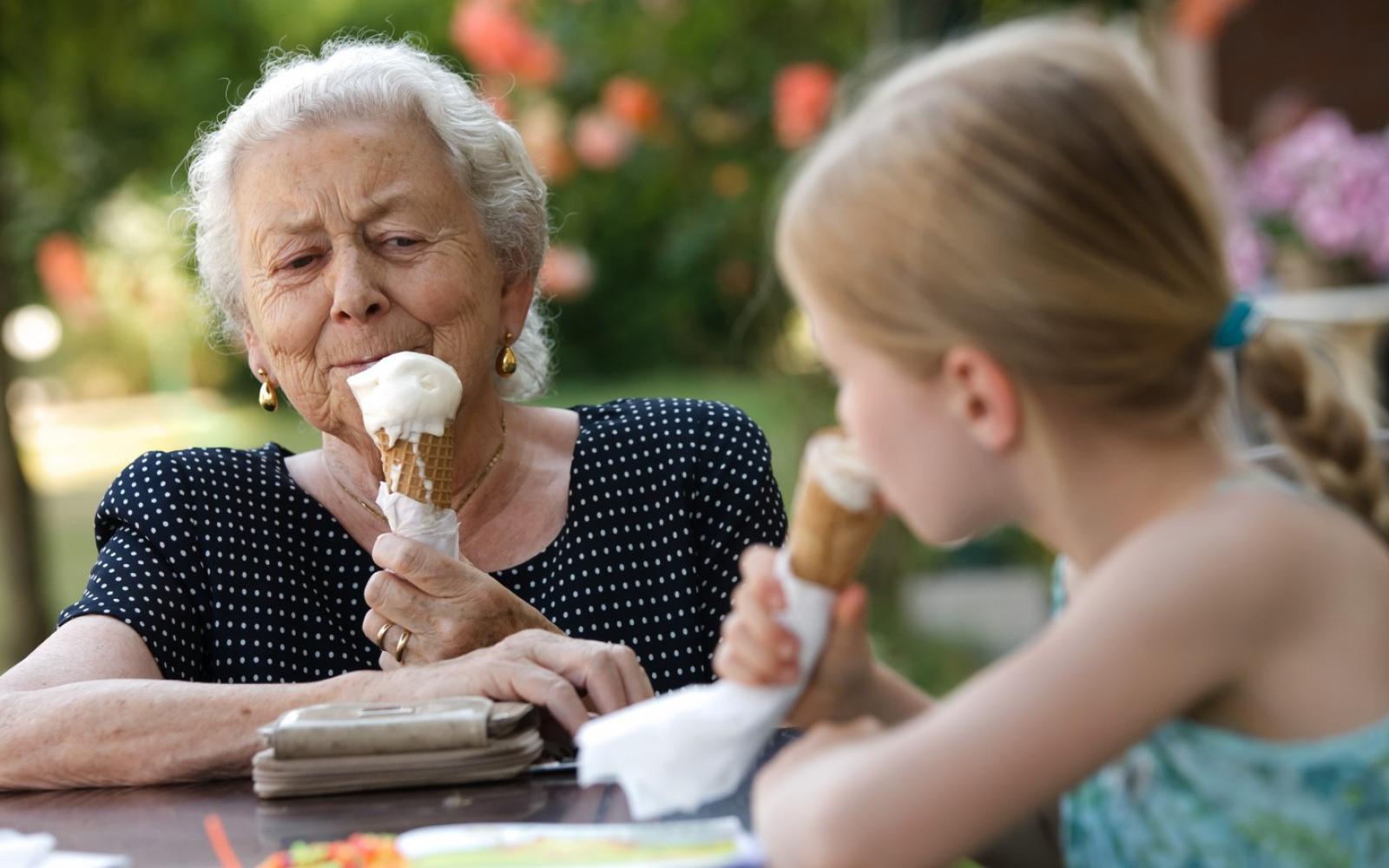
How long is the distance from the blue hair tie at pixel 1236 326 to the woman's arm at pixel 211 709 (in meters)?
0.91

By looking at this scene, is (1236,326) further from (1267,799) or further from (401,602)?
(401,602)

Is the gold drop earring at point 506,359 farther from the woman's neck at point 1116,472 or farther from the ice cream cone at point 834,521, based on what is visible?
the woman's neck at point 1116,472

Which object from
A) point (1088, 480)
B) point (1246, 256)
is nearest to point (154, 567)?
point (1088, 480)

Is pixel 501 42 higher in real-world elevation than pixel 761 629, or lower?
higher

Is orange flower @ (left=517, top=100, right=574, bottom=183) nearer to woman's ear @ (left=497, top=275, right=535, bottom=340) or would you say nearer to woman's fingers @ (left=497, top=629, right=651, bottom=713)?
woman's ear @ (left=497, top=275, right=535, bottom=340)

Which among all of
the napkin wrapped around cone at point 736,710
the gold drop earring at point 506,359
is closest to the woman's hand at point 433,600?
the gold drop earring at point 506,359

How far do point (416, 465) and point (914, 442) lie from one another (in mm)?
1057

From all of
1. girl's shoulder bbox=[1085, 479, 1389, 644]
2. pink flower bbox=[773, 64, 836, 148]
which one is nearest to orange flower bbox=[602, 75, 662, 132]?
pink flower bbox=[773, 64, 836, 148]

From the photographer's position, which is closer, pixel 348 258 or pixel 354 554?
pixel 348 258

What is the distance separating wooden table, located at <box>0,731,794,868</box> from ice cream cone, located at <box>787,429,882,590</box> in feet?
0.97

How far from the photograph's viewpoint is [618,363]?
18.2m

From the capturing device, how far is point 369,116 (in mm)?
2584

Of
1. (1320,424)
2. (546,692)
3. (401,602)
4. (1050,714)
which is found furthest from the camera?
(401,602)

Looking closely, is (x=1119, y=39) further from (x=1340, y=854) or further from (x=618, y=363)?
(x=618, y=363)
